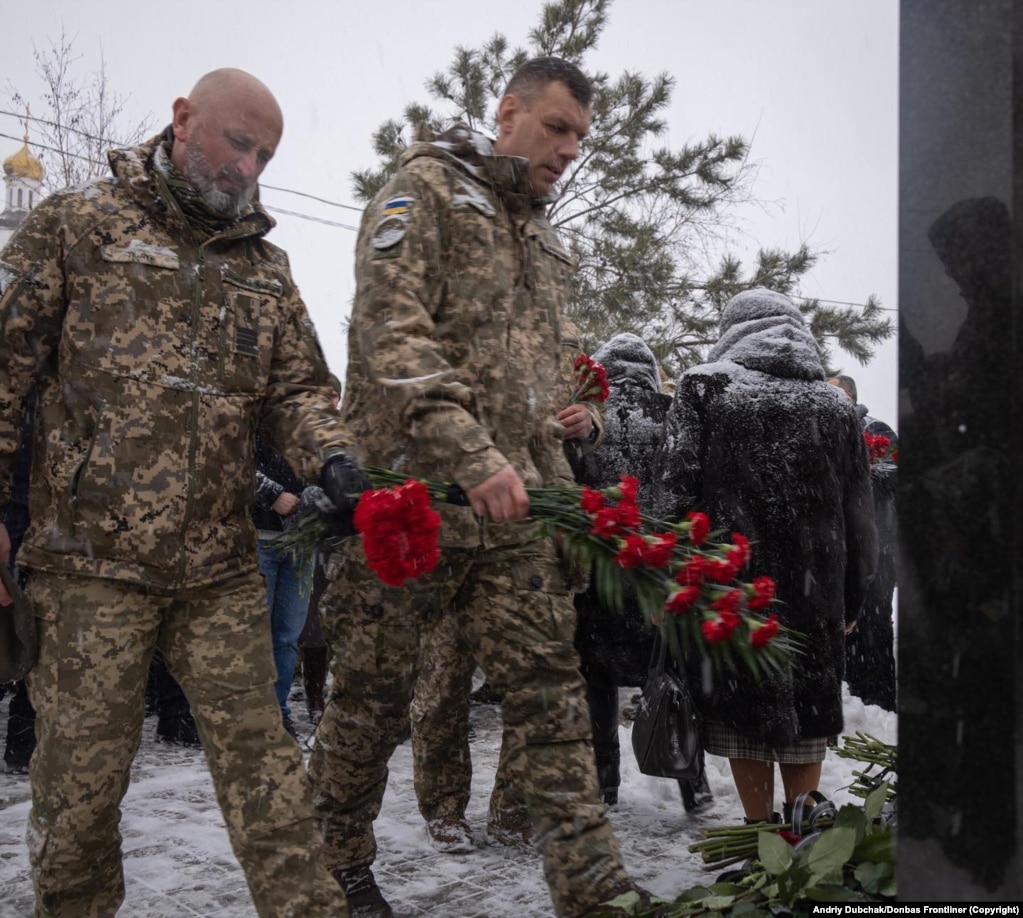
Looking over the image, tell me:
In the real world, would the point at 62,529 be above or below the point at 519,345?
below

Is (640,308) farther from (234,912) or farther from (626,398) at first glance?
(234,912)

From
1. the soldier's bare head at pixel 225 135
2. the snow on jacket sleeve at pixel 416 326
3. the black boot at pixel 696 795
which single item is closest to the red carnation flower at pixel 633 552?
the snow on jacket sleeve at pixel 416 326

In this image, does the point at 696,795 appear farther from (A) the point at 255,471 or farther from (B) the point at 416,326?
(B) the point at 416,326

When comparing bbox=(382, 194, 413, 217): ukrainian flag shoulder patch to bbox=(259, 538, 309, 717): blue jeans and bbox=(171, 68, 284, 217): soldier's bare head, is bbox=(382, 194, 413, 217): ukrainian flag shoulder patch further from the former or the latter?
bbox=(259, 538, 309, 717): blue jeans

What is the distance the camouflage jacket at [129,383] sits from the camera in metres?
2.81

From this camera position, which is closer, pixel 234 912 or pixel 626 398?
pixel 234 912

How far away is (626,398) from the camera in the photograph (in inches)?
216

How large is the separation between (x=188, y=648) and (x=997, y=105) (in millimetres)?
2177

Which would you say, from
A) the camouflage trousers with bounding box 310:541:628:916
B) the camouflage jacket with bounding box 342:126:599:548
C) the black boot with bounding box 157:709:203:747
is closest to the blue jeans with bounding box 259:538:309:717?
the black boot with bounding box 157:709:203:747

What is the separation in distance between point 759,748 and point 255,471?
208 centimetres

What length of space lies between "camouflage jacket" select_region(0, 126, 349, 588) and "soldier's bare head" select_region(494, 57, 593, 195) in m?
0.92

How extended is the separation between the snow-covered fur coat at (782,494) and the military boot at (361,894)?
141cm

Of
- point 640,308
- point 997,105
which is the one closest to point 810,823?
point 997,105

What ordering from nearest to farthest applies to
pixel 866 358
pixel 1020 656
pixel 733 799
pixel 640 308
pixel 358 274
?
1. pixel 1020 656
2. pixel 358 274
3. pixel 733 799
4. pixel 640 308
5. pixel 866 358
